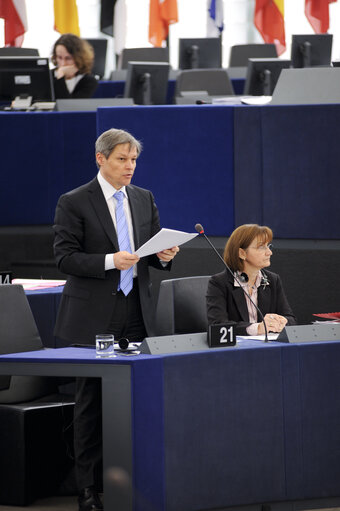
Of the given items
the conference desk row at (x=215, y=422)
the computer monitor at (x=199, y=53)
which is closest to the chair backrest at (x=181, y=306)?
the conference desk row at (x=215, y=422)

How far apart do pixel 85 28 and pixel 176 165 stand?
7.56m

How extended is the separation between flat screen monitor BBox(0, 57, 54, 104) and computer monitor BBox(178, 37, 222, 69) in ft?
11.1

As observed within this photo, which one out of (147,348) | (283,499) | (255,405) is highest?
(147,348)

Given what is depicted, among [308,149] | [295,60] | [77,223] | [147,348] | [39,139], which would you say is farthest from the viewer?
[295,60]

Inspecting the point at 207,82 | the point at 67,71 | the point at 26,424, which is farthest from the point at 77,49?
the point at 26,424

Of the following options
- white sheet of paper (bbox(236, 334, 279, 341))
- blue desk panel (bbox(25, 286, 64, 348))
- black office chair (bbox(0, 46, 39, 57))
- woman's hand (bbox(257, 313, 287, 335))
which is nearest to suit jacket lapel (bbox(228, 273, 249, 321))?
woman's hand (bbox(257, 313, 287, 335))

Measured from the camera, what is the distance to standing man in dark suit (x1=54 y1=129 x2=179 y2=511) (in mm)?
4176

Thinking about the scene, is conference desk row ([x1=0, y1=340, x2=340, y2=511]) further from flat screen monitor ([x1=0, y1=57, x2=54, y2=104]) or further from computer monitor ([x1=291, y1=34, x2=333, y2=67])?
computer monitor ([x1=291, y1=34, x2=333, y2=67])

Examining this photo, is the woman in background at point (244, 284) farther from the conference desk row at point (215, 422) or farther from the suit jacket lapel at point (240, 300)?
the conference desk row at point (215, 422)

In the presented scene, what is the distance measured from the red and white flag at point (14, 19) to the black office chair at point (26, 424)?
8.35 m

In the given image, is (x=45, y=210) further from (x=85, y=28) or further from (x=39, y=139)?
(x=85, y=28)

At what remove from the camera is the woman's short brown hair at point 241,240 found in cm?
430

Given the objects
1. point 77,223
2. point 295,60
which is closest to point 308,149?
point 77,223

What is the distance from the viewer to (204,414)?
141 inches
